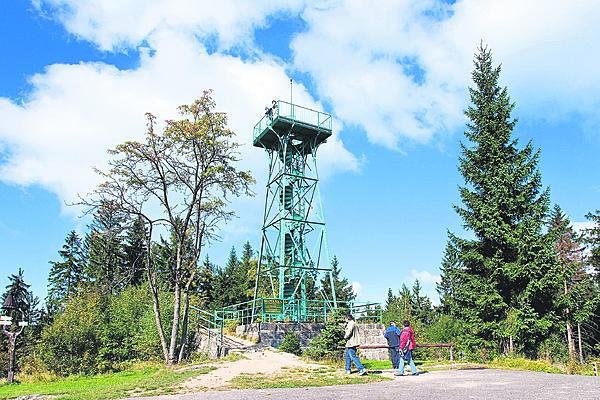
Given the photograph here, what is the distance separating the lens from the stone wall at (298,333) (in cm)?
2155

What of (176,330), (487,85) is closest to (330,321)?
(176,330)

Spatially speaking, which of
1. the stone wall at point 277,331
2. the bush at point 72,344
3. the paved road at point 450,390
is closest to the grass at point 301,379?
the paved road at point 450,390

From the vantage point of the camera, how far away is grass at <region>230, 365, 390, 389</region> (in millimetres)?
11484

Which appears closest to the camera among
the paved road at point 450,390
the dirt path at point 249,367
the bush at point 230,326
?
the paved road at point 450,390

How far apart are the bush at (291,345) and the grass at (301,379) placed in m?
6.30

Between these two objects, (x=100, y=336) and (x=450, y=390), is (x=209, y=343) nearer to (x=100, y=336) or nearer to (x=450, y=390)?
(x=100, y=336)

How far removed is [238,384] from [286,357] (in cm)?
608

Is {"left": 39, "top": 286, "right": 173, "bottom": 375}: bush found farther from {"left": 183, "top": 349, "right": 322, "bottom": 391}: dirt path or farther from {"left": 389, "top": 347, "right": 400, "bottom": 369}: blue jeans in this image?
{"left": 389, "top": 347, "right": 400, "bottom": 369}: blue jeans

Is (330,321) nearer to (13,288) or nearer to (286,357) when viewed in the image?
(286,357)

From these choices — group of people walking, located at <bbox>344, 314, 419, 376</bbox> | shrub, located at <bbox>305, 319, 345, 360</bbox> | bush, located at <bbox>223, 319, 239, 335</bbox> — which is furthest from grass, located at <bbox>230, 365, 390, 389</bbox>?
bush, located at <bbox>223, 319, 239, 335</bbox>

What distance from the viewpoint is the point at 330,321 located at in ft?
62.0

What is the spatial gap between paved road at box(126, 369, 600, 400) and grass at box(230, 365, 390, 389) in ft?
2.12

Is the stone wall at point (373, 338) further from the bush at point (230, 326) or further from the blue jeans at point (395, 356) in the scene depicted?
the blue jeans at point (395, 356)

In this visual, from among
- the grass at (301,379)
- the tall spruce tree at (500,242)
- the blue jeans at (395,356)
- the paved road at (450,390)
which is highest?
the tall spruce tree at (500,242)
